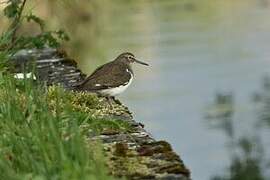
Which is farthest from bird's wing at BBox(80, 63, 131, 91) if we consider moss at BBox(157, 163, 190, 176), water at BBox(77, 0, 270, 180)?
water at BBox(77, 0, 270, 180)

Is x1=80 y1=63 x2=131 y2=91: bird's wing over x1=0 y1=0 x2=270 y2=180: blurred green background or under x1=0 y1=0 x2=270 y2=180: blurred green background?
under

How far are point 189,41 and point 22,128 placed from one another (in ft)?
59.8

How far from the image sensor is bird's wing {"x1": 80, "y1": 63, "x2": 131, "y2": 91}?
7.69 metres

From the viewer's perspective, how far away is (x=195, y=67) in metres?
19.8

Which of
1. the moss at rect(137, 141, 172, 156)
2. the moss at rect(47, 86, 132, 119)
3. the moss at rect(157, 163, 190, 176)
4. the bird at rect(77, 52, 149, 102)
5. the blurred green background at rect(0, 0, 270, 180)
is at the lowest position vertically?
the moss at rect(157, 163, 190, 176)

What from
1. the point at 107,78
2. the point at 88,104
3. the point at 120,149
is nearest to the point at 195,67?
the point at 107,78

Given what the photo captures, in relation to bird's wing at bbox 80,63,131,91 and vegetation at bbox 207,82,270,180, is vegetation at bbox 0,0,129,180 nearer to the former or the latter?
bird's wing at bbox 80,63,131,91

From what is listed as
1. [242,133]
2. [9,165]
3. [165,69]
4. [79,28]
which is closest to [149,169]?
[9,165]

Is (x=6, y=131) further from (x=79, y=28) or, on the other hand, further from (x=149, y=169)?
(x=79, y=28)

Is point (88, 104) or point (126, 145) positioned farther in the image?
point (88, 104)

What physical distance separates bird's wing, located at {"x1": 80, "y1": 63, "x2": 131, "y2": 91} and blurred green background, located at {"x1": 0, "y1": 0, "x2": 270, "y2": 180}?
4.12 ft

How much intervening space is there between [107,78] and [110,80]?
66mm

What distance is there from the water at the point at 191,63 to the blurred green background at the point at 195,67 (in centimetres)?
2

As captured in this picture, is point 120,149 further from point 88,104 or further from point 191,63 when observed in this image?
point 191,63
